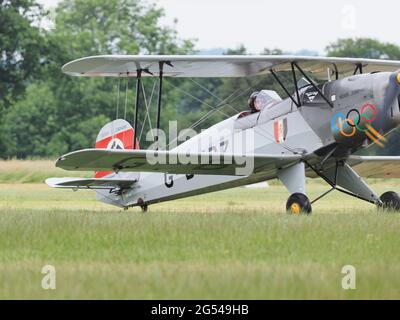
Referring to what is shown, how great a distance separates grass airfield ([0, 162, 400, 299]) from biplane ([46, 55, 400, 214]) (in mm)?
1928

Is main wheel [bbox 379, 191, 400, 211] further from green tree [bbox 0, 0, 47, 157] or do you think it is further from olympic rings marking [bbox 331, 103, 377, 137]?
green tree [bbox 0, 0, 47, 157]

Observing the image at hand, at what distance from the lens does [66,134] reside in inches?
2479

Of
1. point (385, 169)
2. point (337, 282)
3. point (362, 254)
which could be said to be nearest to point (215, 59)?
point (385, 169)

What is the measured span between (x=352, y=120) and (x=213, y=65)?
2.65 metres

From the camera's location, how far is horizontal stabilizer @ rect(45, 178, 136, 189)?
16547 mm

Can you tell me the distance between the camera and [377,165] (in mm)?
16641

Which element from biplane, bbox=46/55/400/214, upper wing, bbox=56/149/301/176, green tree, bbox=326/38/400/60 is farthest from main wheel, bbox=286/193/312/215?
green tree, bbox=326/38/400/60

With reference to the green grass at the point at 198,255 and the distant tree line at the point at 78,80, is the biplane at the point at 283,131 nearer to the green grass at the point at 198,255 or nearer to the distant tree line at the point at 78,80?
the green grass at the point at 198,255

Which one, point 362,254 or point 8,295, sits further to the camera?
point 362,254

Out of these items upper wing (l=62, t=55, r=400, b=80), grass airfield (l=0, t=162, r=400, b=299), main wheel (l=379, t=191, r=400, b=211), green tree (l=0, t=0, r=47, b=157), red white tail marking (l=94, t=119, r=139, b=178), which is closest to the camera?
grass airfield (l=0, t=162, r=400, b=299)

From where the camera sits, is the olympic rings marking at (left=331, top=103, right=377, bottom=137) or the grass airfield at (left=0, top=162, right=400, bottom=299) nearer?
the grass airfield at (left=0, top=162, right=400, bottom=299)

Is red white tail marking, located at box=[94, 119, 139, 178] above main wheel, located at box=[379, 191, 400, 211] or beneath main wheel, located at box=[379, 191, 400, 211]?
above
